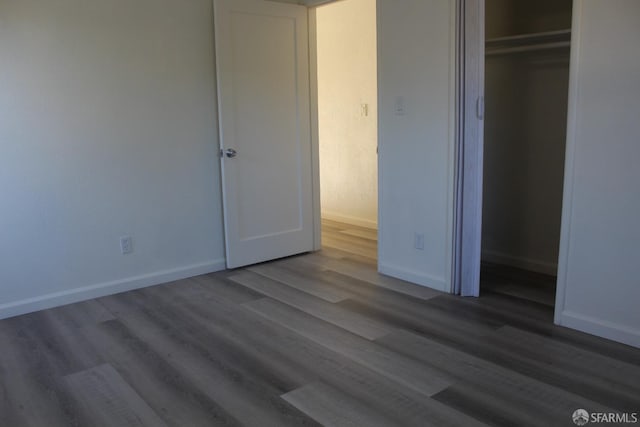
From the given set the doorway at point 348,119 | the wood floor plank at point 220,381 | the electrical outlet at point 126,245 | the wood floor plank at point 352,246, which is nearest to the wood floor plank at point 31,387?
the wood floor plank at point 220,381

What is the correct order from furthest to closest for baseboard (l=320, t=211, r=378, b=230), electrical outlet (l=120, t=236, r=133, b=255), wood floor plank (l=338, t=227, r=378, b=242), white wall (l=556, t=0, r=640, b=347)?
baseboard (l=320, t=211, r=378, b=230) → wood floor plank (l=338, t=227, r=378, b=242) → electrical outlet (l=120, t=236, r=133, b=255) → white wall (l=556, t=0, r=640, b=347)

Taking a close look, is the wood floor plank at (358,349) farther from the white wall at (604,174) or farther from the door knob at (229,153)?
the door knob at (229,153)

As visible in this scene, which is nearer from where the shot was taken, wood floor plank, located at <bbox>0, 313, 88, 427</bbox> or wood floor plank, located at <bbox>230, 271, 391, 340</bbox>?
wood floor plank, located at <bbox>0, 313, 88, 427</bbox>

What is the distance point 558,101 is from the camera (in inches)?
149

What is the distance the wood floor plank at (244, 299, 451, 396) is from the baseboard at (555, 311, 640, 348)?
37.3 inches

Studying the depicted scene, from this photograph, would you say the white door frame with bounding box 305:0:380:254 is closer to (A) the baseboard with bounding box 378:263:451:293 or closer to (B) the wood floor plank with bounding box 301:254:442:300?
(B) the wood floor plank with bounding box 301:254:442:300

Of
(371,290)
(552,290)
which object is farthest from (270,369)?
(552,290)

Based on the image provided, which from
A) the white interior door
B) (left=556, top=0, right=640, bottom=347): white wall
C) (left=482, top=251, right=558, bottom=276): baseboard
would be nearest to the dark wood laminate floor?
(left=556, top=0, right=640, bottom=347): white wall


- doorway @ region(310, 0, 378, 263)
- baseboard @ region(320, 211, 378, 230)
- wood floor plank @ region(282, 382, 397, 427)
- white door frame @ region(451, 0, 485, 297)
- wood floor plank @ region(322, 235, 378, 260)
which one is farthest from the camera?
baseboard @ region(320, 211, 378, 230)

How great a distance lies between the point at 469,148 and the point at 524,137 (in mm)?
923

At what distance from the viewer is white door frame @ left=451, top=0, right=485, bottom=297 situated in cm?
322

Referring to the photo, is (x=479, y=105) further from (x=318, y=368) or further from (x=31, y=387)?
(x=31, y=387)

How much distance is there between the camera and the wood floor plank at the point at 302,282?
3611 millimetres

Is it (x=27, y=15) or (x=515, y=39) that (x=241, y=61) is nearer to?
(x=27, y=15)
